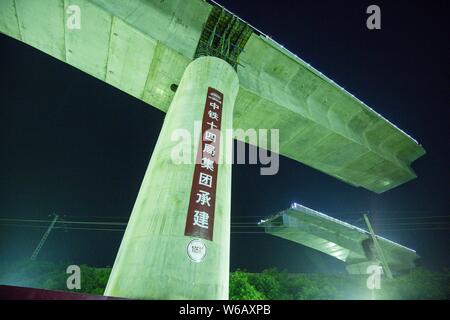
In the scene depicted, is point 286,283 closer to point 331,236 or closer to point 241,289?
point 241,289

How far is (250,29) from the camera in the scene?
9.88 m

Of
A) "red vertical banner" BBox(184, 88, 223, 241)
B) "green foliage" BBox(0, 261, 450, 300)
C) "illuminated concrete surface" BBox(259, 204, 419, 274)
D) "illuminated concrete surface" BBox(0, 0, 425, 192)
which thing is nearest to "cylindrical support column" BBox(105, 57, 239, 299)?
"red vertical banner" BBox(184, 88, 223, 241)

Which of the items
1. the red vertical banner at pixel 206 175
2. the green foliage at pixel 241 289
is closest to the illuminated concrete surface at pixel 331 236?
the green foliage at pixel 241 289

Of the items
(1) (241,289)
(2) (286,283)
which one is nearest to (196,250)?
(1) (241,289)

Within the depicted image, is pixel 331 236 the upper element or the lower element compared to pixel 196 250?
upper

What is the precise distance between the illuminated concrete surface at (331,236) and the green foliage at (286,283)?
2548mm

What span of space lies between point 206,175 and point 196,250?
1657mm

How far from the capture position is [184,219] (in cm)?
512

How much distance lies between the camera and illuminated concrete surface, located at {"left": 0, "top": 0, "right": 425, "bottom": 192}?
8391 mm

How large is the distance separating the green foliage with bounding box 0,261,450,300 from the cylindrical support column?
37.6 feet

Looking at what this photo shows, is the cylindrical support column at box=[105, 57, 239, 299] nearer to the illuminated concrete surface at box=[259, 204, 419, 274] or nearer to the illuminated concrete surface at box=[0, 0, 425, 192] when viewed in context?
the illuminated concrete surface at box=[0, 0, 425, 192]

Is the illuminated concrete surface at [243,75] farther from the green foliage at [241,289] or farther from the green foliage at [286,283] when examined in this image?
the green foliage at [241,289]

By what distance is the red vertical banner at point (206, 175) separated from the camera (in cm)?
518
